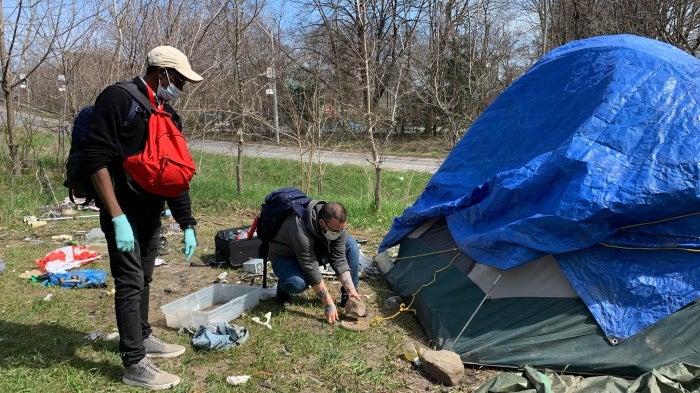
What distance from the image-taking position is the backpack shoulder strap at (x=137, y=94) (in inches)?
102

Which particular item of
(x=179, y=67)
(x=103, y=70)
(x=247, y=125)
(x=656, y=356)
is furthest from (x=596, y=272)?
(x=103, y=70)

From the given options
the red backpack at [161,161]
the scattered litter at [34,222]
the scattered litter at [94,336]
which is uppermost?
the red backpack at [161,161]

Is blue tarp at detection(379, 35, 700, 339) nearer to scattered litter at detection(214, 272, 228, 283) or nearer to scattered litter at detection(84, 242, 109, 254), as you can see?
scattered litter at detection(214, 272, 228, 283)

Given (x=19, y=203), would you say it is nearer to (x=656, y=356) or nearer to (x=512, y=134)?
(x=512, y=134)

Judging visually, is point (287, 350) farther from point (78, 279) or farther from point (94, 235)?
point (94, 235)

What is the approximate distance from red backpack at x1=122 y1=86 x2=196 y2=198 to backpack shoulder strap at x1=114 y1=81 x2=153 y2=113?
40 millimetres

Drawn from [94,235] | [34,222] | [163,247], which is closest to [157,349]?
[163,247]

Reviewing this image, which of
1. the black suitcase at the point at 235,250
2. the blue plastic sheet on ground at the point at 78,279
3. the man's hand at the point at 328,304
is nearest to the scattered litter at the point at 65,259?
the blue plastic sheet on ground at the point at 78,279

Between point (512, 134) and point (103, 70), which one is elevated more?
point (103, 70)

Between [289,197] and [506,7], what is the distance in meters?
11.4

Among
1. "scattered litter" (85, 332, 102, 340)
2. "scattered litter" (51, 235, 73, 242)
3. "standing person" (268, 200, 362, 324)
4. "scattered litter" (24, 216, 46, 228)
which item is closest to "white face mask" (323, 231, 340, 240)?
"standing person" (268, 200, 362, 324)

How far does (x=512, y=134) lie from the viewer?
4184 millimetres

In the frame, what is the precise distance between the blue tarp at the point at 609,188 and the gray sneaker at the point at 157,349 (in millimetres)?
2039

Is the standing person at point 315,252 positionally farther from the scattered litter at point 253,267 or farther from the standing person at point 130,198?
the standing person at point 130,198
